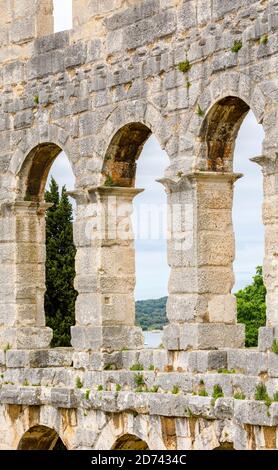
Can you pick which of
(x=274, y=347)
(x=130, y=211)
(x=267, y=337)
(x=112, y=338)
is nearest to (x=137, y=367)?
(x=112, y=338)

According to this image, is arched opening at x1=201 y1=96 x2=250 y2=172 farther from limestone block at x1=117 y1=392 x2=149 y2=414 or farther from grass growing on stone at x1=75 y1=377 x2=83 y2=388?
grass growing on stone at x1=75 y1=377 x2=83 y2=388

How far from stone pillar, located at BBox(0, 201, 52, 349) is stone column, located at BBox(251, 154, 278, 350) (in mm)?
5825

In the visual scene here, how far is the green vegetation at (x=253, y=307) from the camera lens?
39969 mm

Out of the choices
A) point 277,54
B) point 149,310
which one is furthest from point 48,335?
point 149,310

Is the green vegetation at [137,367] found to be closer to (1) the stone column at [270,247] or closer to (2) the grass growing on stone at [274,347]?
(1) the stone column at [270,247]

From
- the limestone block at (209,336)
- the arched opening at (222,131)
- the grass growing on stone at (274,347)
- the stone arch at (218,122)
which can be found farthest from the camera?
the limestone block at (209,336)

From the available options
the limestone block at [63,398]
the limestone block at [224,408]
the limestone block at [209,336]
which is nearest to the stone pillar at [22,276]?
the limestone block at [63,398]

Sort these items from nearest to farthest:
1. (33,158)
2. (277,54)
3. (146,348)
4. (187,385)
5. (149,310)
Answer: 1. (277,54)
2. (187,385)
3. (146,348)
4. (33,158)
5. (149,310)

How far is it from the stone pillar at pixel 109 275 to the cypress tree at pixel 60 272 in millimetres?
9372

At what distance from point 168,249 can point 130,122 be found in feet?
6.36

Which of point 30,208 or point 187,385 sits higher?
point 30,208

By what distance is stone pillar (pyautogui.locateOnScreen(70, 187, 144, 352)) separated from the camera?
72.8ft

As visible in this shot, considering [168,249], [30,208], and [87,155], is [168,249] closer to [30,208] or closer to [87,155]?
[87,155]

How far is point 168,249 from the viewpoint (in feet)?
68.8
